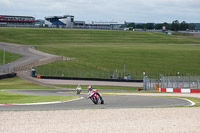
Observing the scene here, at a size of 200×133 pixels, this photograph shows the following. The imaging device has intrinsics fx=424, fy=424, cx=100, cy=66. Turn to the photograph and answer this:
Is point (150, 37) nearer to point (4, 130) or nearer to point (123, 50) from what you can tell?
point (123, 50)

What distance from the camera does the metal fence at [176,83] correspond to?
160 feet

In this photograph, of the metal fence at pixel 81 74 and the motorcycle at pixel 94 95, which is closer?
the motorcycle at pixel 94 95

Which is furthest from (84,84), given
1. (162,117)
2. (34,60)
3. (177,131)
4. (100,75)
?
(177,131)

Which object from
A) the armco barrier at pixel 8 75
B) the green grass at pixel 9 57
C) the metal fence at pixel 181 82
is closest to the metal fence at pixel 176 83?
the metal fence at pixel 181 82

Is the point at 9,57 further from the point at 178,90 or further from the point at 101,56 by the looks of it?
the point at 178,90

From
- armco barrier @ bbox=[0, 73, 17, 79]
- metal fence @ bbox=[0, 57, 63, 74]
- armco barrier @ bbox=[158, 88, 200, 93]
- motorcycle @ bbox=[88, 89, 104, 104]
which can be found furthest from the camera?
metal fence @ bbox=[0, 57, 63, 74]

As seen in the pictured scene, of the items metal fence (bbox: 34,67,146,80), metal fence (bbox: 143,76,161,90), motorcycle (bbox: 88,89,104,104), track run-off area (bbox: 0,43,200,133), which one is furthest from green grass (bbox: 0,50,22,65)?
track run-off area (bbox: 0,43,200,133)

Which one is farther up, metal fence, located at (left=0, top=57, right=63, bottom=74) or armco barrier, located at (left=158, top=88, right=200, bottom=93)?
metal fence, located at (left=0, top=57, right=63, bottom=74)

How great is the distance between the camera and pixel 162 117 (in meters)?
19.3

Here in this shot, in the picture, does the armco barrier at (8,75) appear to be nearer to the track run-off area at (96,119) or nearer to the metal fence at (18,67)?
the metal fence at (18,67)

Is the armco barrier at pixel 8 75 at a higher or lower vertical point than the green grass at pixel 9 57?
lower

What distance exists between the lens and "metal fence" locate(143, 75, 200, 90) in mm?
48844

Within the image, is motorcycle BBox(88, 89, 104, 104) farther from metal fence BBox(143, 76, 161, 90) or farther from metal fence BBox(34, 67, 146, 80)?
metal fence BBox(34, 67, 146, 80)

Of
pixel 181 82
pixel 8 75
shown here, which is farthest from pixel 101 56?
pixel 181 82
